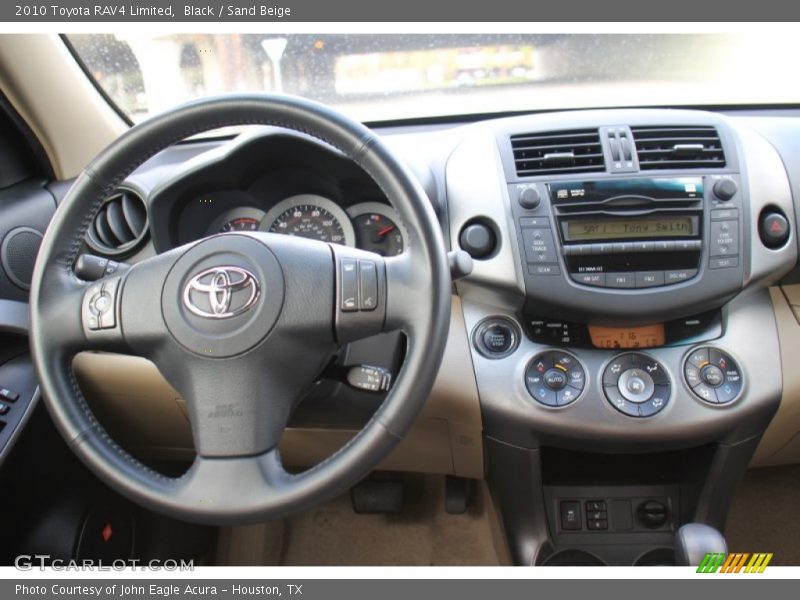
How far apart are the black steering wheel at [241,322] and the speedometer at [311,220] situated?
0.31 metres

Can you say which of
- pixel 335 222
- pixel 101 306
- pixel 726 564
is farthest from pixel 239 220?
pixel 726 564

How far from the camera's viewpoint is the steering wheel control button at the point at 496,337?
49.6 inches

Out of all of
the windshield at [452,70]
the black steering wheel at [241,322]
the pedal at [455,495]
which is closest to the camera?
the black steering wheel at [241,322]

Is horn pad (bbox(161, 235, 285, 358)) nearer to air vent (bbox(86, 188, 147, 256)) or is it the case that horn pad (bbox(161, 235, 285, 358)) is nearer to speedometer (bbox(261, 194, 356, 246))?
speedometer (bbox(261, 194, 356, 246))

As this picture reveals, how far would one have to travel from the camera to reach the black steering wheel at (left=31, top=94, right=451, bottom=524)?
34.8 inches

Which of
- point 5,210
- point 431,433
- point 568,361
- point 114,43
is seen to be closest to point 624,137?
point 568,361

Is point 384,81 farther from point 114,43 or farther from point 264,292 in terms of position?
point 264,292

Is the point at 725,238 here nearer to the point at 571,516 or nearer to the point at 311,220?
the point at 571,516

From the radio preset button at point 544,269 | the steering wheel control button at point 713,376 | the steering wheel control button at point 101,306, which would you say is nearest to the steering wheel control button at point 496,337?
the radio preset button at point 544,269

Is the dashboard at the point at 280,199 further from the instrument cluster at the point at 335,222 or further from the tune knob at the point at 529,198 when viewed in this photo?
the tune knob at the point at 529,198

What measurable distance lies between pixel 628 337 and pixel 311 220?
2.20 feet

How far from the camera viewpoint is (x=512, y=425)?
1254 millimetres

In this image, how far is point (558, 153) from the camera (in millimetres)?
1242

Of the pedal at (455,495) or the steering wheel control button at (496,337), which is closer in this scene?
the steering wheel control button at (496,337)
